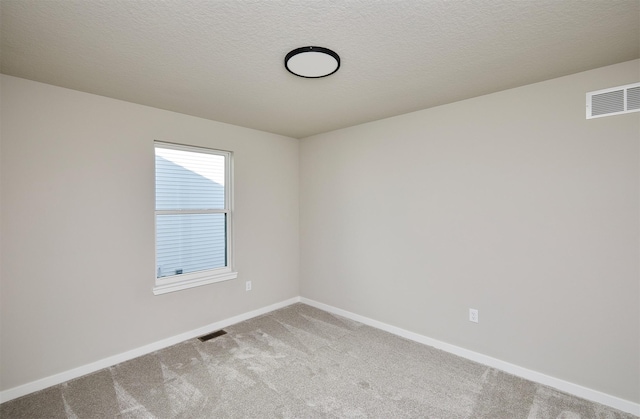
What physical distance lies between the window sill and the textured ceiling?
1.83m

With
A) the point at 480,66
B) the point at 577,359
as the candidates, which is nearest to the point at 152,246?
the point at 480,66

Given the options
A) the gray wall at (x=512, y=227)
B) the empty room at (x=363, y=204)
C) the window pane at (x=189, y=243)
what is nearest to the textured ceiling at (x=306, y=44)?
the empty room at (x=363, y=204)

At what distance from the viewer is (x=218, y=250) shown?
3.59 m

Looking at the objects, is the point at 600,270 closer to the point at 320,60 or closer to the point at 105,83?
the point at 320,60

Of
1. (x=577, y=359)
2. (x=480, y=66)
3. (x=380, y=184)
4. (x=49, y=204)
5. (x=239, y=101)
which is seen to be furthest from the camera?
(x=380, y=184)

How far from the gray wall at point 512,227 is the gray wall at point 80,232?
1.95 meters

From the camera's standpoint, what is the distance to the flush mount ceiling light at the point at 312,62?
184cm

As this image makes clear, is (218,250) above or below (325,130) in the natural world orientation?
below

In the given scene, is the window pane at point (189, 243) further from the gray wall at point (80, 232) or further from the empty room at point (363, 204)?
the gray wall at point (80, 232)

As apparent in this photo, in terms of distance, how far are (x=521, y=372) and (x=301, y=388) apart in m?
1.82

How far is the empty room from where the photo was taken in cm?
173

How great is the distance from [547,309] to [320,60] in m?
2.56

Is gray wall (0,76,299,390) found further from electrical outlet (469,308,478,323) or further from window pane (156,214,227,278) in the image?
electrical outlet (469,308,478,323)


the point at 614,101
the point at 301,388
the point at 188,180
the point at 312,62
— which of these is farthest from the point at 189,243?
the point at 614,101
